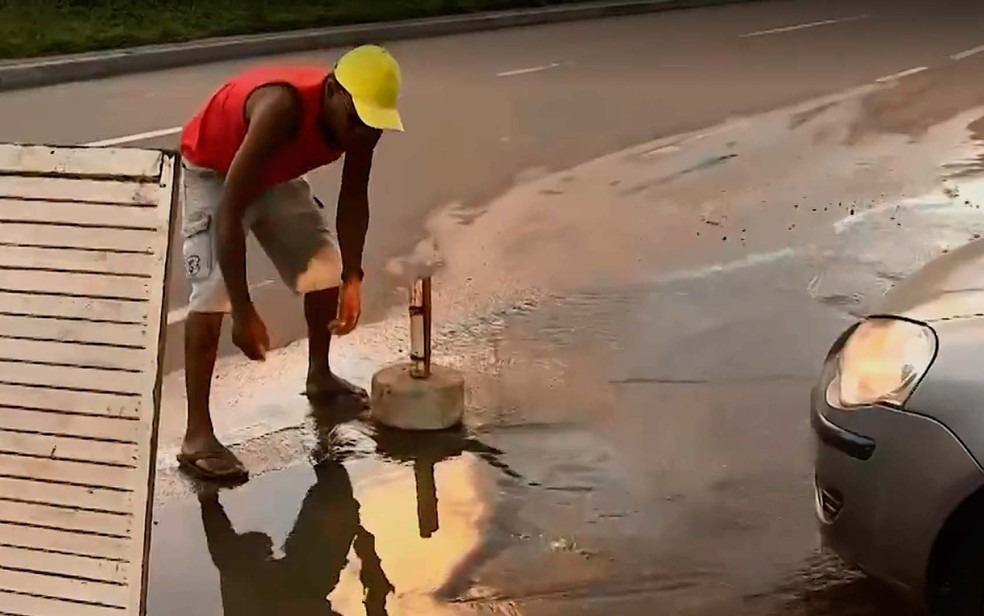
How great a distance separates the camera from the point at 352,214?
4.83 m

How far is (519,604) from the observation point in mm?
3771

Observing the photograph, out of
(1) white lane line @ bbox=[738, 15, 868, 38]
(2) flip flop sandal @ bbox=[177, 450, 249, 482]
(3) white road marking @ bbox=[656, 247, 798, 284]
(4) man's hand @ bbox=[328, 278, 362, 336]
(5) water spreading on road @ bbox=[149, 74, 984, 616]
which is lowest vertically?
(1) white lane line @ bbox=[738, 15, 868, 38]

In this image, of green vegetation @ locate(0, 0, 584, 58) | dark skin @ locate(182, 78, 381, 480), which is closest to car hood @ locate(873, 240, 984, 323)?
dark skin @ locate(182, 78, 381, 480)

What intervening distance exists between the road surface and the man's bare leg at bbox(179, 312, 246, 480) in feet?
0.38

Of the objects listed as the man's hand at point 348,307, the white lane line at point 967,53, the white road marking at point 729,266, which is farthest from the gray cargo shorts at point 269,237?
the white lane line at point 967,53

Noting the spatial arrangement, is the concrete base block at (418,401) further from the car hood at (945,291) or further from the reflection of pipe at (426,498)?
the car hood at (945,291)

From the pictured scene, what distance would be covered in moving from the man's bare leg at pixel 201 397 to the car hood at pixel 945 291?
2203 mm

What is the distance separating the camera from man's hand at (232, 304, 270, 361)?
4.14m

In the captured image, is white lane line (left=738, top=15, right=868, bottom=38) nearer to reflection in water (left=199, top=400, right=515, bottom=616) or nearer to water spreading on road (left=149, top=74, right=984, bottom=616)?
water spreading on road (left=149, top=74, right=984, bottom=616)

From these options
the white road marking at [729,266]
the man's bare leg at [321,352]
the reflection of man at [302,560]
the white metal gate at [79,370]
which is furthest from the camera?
the white road marking at [729,266]

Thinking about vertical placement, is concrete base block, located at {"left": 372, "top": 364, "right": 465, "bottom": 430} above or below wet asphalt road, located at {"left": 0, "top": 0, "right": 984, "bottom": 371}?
above

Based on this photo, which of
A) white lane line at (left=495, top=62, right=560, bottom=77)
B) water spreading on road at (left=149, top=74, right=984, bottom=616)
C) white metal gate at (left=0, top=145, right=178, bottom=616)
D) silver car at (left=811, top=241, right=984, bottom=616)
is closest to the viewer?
white metal gate at (left=0, top=145, right=178, bottom=616)

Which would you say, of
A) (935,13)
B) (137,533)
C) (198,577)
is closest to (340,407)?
(198,577)

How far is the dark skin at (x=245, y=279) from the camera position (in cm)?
412
